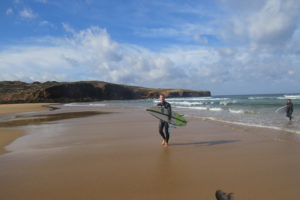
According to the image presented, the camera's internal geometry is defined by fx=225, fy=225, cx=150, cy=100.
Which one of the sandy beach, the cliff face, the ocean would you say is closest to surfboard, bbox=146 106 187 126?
the sandy beach

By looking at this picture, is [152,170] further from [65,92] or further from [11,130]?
[65,92]

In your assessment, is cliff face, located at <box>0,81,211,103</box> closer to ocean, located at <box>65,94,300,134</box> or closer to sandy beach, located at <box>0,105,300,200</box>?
ocean, located at <box>65,94,300,134</box>

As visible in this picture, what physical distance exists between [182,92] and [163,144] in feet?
410

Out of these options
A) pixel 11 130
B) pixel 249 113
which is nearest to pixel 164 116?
pixel 11 130

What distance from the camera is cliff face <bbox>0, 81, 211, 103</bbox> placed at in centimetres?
6775

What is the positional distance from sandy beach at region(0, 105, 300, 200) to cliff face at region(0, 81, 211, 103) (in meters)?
66.0

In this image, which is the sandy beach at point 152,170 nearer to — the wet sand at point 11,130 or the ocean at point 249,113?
the wet sand at point 11,130

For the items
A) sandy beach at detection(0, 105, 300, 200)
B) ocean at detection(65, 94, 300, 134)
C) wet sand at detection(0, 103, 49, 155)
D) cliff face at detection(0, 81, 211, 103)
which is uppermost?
cliff face at detection(0, 81, 211, 103)

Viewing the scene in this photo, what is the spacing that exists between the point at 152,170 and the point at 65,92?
83.1 metres

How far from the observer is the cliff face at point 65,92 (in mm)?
67750

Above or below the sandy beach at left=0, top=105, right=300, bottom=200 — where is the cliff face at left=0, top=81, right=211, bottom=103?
above

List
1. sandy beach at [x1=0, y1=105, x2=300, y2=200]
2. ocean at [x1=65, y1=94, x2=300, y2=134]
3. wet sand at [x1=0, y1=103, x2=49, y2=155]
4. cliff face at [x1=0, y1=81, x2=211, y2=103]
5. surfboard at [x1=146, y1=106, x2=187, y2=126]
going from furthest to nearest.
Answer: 1. cliff face at [x1=0, y1=81, x2=211, y2=103]
2. ocean at [x1=65, y1=94, x2=300, y2=134]
3. wet sand at [x1=0, y1=103, x2=49, y2=155]
4. surfboard at [x1=146, y1=106, x2=187, y2=126]
5. sandy beach at [x1=0, y1=105, x2=300, y2=200]

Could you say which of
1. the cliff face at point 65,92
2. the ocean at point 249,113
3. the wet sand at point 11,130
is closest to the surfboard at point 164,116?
the wet sand at point 11,130

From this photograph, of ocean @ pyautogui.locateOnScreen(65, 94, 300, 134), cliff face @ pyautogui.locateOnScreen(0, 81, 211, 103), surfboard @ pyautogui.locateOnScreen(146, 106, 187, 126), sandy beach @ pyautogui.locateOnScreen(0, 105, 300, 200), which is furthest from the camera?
cliff face @ pyautogui.locateOnScreen(0, 81, 211, 103)
